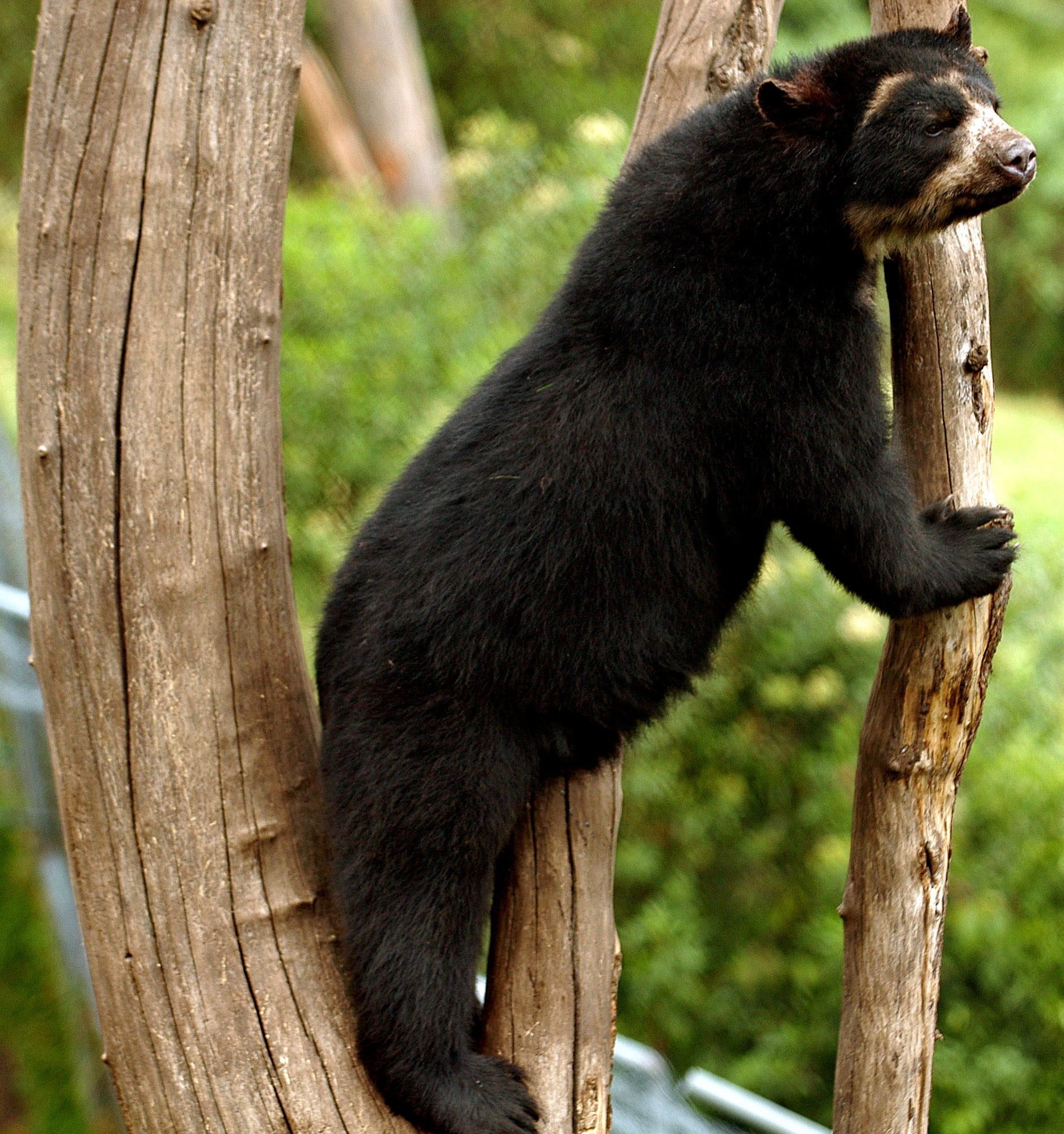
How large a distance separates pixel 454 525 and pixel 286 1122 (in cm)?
122

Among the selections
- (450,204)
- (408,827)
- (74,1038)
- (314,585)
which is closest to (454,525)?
(408,827)

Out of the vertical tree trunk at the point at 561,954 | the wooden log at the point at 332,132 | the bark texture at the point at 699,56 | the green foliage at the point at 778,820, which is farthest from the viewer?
the wooden log at the point at 332,132

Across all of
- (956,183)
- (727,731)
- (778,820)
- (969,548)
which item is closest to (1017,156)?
(956,183)

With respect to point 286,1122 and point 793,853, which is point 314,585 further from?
point 286,1122

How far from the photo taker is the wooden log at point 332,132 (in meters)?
8.58

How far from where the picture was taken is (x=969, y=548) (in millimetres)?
2611

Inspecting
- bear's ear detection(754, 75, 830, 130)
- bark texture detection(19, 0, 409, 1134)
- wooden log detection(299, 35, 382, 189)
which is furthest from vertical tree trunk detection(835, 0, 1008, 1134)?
wooden log detection(299, 35, 382, 189)

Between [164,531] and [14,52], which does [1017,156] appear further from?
[14,52]

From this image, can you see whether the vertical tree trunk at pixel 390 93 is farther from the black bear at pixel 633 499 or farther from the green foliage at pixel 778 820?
the black bear at pixel 633 499

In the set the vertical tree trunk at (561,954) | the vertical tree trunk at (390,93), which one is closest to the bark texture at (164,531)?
the vertical tree trunk at (561,954)

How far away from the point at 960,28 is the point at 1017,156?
0.36 m

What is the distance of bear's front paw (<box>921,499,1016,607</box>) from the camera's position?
257 centimetres

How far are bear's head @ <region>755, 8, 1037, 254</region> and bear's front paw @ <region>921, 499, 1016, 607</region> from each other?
0.58m

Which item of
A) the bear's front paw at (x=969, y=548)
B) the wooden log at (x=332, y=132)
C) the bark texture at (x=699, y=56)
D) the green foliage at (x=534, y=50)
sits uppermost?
the green foliage at (x=534, y=50)
